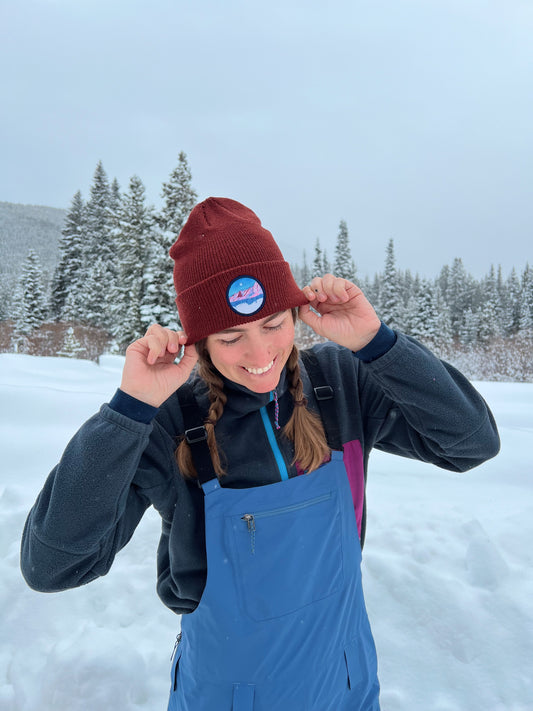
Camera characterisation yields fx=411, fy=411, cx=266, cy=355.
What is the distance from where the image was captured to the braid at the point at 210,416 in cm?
146

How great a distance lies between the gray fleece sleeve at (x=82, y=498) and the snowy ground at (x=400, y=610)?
1.49 metres

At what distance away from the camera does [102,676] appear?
230 cm

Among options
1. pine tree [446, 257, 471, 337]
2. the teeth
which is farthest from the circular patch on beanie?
pine tree [446, 257, 471, 337]

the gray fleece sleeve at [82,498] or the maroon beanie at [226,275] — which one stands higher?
the maroon beanie at [226,275]

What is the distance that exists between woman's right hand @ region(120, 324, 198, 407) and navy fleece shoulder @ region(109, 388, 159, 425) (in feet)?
0.06

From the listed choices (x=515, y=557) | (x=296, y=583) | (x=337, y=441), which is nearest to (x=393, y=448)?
(x=337, y=441)

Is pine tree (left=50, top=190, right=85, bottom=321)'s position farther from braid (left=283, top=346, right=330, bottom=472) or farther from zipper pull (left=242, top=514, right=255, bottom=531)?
zipper pull (left=242, top=514, right=255, bottom=531)

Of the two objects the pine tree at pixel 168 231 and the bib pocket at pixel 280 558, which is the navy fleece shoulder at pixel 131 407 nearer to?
the bib pocket at pixel 280 558

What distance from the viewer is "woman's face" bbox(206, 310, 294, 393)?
1506mm

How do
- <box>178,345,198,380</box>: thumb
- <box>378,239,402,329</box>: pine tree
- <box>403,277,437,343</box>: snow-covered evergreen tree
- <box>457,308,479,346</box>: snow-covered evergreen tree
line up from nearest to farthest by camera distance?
<box>178,345,198,380</box>: thumb < <box>403,277,437,343</box>: snow-covered evergreen tree < <box>378,239,402,329</box>: pine tree < <box>457,308,479,346</box>: snow-covered evergreen tree

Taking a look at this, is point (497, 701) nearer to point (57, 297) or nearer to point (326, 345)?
point (326, 345)

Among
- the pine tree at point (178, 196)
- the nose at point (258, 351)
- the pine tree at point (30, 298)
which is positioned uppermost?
the pine tree at point (178, 196)

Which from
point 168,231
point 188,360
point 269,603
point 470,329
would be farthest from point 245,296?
point 470,329

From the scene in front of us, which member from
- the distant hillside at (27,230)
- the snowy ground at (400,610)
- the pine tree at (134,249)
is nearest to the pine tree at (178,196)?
the pine tree at (134,249)
